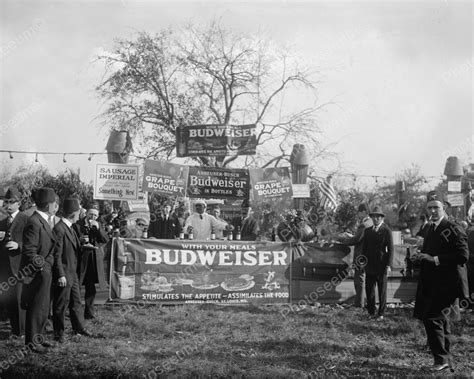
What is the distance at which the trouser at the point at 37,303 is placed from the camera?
6.33 m

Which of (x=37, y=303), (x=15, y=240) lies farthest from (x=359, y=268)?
(x=15, y=240)

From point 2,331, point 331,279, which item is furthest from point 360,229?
point 2,331

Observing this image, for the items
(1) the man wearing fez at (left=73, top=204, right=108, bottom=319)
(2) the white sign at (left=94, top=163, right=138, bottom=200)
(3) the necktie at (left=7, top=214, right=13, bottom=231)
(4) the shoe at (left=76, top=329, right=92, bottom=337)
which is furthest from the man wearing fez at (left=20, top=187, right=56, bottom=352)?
(2) the white sign at (left=94, top=163, right=138, bottom=200)

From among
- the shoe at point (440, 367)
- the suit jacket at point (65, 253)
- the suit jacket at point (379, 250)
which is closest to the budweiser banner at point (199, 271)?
the suit jacket at point (379, 250)

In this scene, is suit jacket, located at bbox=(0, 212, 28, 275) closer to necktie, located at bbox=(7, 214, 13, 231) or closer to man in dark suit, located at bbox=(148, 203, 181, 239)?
necktie, located at bbox=(7, 214, 13, 231)

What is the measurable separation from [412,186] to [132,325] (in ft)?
152

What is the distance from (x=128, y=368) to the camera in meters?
5.63

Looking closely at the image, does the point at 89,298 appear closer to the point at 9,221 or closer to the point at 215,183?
the point at 9,221

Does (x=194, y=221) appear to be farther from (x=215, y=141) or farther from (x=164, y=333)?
(x=164, y=333)

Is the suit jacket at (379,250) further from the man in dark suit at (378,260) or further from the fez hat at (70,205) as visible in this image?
the fez hat at (70,205)

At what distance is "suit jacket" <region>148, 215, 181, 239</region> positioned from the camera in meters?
13.0

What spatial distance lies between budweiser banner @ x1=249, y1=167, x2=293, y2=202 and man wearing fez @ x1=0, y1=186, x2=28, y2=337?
6.51 meters

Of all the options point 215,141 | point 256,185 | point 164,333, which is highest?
point 215,141

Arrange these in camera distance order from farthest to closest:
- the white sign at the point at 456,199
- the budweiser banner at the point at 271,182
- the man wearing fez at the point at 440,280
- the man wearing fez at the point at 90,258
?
the white sign at the point at 456,199, the budweiser banner at the point at 271,182, the man wearing fez at the point at 90,258, the man wearing fez at the point at 440,280
